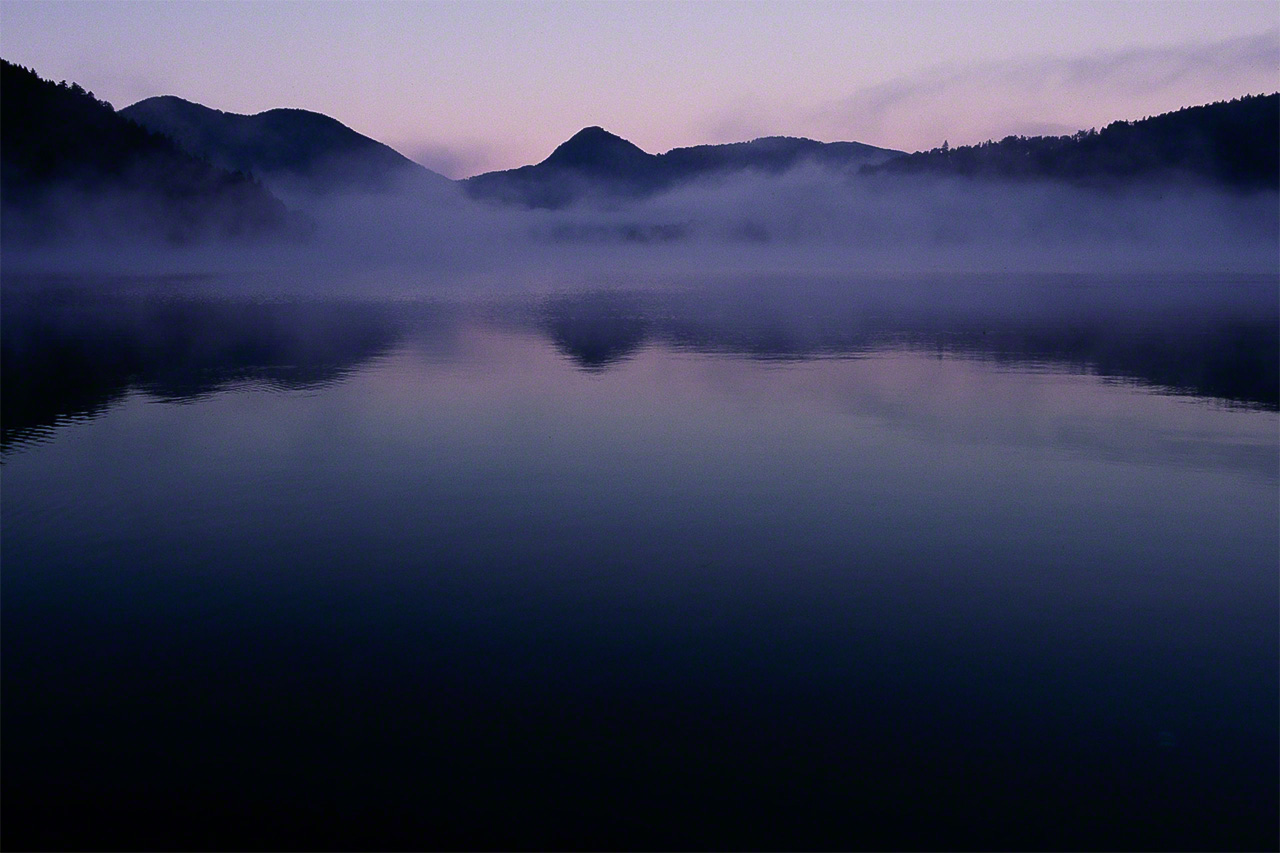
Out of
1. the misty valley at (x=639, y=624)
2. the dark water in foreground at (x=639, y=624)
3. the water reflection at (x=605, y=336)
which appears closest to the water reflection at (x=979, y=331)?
the water reflection at (x=605, y=336)

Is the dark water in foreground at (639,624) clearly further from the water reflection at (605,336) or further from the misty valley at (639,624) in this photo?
the water reflection at (605,336)

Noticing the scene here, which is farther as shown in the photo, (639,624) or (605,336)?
(605,336)

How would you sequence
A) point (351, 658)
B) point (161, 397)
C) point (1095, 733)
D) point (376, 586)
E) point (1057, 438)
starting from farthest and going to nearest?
point (161, 397) < point (1057, 438) < point (376, 586) < point (351, 658) < point (1095, 733)

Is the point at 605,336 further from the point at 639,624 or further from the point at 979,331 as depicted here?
the point at 639,624

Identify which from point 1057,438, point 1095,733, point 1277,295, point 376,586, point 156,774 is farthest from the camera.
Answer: point 1277,295

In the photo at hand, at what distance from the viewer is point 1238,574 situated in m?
13.7

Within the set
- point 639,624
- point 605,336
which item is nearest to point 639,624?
point 639,624

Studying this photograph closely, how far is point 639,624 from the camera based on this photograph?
38.0 feet

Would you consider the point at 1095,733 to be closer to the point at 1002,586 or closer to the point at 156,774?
the point at 1002,586

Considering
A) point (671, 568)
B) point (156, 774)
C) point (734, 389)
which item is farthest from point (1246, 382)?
point (156, 774)

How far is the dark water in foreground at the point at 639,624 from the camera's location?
8.03 meters

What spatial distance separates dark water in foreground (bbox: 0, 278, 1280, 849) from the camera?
8.03 meters

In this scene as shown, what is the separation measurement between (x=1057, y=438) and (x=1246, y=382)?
1629 cm

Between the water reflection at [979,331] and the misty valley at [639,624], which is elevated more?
the water reflection at [979,331]
